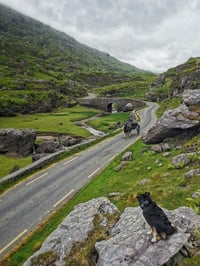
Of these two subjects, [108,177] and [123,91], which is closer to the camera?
[108,177]

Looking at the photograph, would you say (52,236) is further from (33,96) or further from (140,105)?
(33,96)

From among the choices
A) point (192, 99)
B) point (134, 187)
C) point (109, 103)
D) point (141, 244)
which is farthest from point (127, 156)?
point (109, 103)

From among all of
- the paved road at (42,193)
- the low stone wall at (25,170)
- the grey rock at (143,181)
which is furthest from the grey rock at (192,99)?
the low stone wall at (25,170)

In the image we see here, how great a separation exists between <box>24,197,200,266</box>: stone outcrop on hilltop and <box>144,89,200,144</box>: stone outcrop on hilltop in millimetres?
22976

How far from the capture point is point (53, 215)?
26.1 metres

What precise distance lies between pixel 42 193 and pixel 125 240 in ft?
59.4

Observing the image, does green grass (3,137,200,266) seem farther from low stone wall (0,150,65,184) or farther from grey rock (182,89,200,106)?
low stone wall (0,150,65,184)

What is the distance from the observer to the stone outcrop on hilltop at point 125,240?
12964mm

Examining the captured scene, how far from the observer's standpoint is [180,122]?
3981 centimetres

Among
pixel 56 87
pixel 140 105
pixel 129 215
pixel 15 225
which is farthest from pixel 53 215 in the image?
pixel 56 87

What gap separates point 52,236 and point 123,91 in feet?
566

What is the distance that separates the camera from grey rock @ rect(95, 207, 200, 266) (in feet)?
42.0

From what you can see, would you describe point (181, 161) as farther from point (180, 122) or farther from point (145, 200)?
point (145, 200)

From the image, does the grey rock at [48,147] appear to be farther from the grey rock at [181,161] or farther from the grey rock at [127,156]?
the grey rock at [181,161]
